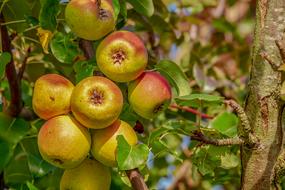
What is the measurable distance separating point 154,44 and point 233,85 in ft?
1.56

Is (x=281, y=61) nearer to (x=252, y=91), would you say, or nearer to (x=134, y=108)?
(x=252, y=91)

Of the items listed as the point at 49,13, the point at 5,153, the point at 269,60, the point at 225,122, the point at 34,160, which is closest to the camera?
the point at 269,60

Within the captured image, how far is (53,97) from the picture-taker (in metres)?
1.14

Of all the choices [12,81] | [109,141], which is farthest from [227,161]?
[12,81]

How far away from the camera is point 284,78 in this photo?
3.80ft

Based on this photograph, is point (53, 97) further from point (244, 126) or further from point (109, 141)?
point (244, 126)

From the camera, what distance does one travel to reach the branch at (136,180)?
1086 mm

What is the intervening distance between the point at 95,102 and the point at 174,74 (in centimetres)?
30

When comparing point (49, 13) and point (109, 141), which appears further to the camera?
point (49, 13)

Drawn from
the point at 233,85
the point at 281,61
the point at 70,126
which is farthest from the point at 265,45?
the point at 233,85

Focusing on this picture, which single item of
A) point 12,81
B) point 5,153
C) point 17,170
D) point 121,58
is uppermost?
point 121,58

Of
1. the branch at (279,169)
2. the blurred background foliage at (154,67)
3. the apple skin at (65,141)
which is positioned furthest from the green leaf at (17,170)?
the branch at (279,169)

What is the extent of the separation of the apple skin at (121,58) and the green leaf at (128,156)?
0.41ft

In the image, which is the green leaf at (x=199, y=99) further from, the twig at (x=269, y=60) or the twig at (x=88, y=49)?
the twig at (x=88, y=49)
